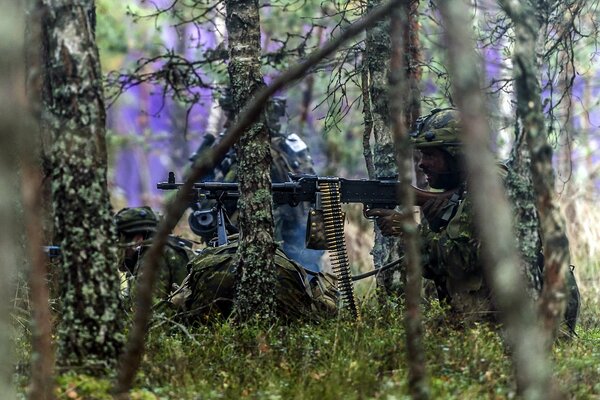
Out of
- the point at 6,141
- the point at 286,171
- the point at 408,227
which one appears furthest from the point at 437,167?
the point at 6,141

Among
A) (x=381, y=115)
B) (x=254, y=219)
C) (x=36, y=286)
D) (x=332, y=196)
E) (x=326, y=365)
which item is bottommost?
(x=326, y=365)

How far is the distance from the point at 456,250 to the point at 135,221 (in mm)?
3446

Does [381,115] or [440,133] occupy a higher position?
[381,115]

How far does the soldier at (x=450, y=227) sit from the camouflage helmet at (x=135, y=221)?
2.63 m

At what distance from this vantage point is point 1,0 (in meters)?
3.64


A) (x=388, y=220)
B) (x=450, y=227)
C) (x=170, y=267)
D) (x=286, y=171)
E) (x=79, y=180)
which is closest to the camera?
(x=79, y=180)

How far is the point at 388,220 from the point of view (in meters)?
7.17

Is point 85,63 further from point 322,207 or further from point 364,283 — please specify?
point 364,283

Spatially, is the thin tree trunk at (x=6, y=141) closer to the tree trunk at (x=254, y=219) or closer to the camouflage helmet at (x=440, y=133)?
the tree trunk at (x=254, y=219)

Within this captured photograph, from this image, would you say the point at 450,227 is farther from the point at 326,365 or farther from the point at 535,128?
the point at 535,128

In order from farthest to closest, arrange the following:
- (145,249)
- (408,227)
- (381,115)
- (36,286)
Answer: (145,249), (381,115), (408,227), (36,286)

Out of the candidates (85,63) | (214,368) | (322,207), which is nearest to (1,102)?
(85,63)

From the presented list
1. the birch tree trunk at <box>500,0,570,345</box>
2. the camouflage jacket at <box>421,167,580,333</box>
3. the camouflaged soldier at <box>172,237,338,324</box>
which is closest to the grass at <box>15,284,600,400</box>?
the camouflaged soldier at <box>172,237,338,324</box>

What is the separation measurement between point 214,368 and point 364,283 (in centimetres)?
717
